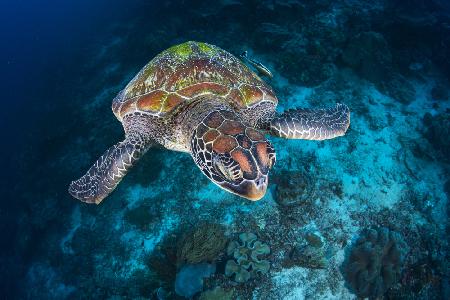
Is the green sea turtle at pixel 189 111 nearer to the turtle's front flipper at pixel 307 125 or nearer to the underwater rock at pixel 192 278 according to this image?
the turtle's front flipper at pixel 307 125

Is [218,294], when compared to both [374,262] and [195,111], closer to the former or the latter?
[374,262]

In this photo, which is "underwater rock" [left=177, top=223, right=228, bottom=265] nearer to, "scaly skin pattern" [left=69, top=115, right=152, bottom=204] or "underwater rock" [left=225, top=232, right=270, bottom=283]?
"underwater rock" [left=225, top=232, right=270, bottom=283]

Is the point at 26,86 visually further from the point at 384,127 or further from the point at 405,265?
the point at 405,265

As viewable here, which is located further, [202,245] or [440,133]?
[440,133]

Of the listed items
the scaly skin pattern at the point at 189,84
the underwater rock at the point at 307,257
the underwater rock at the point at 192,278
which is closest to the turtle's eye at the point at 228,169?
the scaly skin pattern at the point at 189,84

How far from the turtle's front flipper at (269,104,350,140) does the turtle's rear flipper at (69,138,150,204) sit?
1984 mm

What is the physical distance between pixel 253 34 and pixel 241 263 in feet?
23.8

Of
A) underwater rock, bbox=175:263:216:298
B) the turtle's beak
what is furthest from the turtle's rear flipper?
the turtle's beak

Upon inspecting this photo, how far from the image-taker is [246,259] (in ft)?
15.0

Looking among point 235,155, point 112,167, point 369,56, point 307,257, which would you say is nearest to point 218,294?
point 307,257

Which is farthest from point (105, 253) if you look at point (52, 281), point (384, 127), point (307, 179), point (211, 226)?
point (384, 127)

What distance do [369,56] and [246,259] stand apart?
22.3 ft

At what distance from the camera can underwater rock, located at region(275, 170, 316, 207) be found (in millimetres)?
5102

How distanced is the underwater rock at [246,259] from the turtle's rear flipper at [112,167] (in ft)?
7.29
